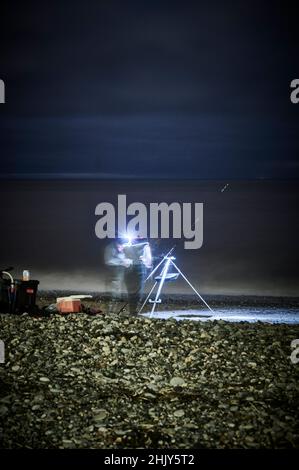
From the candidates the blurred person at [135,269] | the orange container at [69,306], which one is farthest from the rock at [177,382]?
the blurred person at [135,269]

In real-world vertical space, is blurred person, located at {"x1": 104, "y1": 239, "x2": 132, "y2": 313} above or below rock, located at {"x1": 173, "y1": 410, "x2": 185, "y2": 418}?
above

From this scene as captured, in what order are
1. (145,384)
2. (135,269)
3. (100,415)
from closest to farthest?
(100,415), (145,384), (135,269)

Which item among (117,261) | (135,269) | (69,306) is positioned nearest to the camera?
(69,306)

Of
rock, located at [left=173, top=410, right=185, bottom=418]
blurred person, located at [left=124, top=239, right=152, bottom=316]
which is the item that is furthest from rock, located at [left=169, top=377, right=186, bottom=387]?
blurred person, located at [left=124, top=239, right=152, bottom=316]

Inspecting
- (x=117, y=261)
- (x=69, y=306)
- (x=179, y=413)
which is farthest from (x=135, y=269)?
(x=179, y=413)

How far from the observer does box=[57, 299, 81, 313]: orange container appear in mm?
10336

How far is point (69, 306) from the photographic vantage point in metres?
10.4

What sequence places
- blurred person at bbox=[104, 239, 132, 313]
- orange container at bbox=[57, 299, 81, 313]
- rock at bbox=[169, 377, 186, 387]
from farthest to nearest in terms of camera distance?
blurred person at bbox=[104, 239, 132, 313], orange container at bbox=[57, 299, 81, 313], rock at bbox=[169, 377, 186, 387]

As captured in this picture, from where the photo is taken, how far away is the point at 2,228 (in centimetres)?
3086

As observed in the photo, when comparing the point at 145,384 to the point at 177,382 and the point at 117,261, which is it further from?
the point at 117,261

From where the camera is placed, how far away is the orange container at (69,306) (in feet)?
33.9

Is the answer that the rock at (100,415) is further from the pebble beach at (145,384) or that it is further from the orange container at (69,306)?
the orange container at (69,306)

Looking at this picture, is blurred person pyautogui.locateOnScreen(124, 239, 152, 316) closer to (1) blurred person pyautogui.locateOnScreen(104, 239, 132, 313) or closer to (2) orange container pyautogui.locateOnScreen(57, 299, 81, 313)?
(1) blurred person pyautogui.locateOnScreen(104, 239, 132, 313)

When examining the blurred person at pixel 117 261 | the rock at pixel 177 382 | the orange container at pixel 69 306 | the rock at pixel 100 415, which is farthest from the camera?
the blurred person at pixel 117 261
